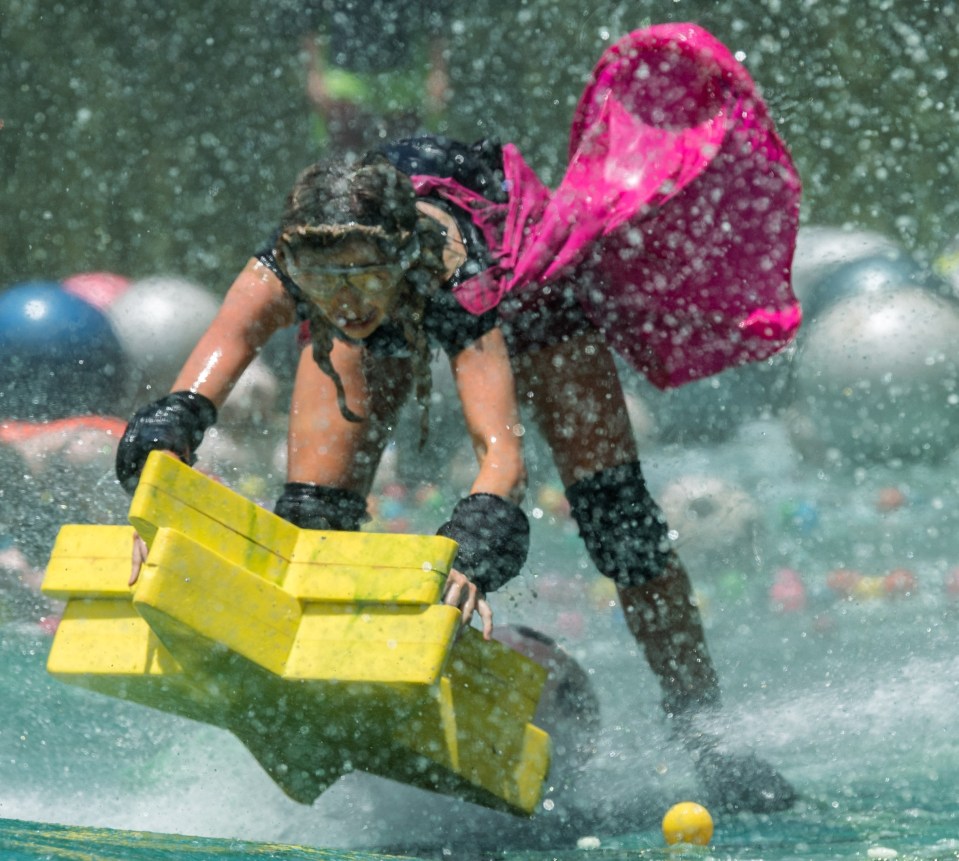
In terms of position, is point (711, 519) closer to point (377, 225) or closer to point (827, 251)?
point (827, 251)

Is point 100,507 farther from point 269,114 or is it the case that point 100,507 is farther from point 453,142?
point 269,114

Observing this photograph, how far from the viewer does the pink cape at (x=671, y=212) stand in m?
2.74

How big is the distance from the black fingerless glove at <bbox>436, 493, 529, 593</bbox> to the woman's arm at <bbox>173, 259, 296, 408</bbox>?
56cm

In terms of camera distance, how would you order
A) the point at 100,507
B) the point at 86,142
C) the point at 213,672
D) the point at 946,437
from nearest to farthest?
the point at 213,672 → the point at 100,507 → the point at 946,437 → the point at 86,142

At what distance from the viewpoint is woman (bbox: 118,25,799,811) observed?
7.92 feet

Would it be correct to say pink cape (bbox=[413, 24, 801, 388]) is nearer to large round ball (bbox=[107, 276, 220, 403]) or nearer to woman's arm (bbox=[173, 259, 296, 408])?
woman's arm (bbox=[173, 259, 296, 408])

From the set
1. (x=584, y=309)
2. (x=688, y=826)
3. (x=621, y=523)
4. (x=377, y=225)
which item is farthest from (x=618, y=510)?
(x=377, y=225)

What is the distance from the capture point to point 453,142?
2926mm

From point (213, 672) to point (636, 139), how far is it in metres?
1.41

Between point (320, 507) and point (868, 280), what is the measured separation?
2.94 metres

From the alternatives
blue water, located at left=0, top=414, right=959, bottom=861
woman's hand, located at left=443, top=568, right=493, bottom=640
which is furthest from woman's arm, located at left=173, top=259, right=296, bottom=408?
blue water, located at left=0, top=414, right=959, bottom=861

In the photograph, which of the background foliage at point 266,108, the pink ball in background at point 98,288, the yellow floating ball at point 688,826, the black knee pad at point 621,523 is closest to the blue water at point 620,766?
the yellow floating ball at point 688,826

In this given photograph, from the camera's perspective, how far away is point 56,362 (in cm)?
515

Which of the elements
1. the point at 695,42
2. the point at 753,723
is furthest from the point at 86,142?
the point at 753,723
